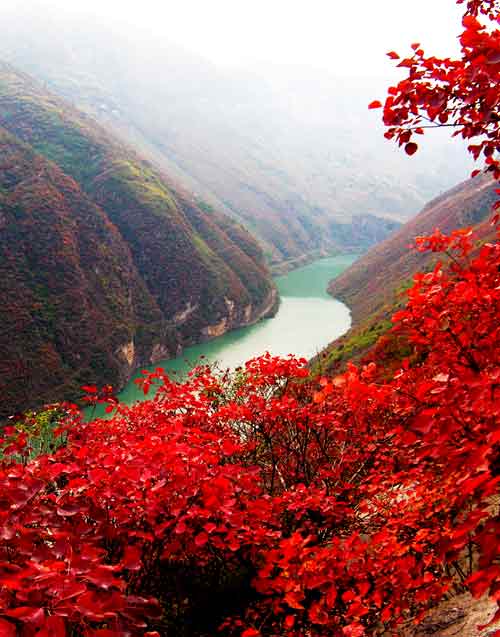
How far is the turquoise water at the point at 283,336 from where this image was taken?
47.4 metres

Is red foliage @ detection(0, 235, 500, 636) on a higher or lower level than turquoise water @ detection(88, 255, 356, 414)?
higher

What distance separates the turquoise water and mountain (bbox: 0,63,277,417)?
2638mm

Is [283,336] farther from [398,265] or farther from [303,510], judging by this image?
[303,510]

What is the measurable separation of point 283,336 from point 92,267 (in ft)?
81.9

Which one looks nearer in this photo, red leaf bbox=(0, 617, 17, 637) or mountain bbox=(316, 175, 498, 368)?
red leaf bbox=(0, 617, 17, 637)

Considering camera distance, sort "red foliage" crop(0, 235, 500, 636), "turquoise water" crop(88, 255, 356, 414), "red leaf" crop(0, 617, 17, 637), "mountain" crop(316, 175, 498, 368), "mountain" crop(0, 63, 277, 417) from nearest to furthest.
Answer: "red leaf" crop(0, 617, 17, 637) → "red foliage" crop(0, 235, 500, 636) → "mountain" crop(0, 63, 277, 417) → "turquoise water" crop(88, 255, 356, 414) → "mountain" crop(316, 175, 498, 368)

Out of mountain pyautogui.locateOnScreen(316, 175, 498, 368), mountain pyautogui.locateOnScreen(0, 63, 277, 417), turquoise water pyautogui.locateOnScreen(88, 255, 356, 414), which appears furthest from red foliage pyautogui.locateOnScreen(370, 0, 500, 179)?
mountain pyautogui.locateOnScreen(316, 175, 498, 368)

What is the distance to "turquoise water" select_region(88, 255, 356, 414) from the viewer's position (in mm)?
47406

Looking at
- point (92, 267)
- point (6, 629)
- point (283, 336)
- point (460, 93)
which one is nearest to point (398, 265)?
point (283, 336)

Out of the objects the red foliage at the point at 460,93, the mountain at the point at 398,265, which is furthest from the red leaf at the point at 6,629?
the mountain at the point at 398,265

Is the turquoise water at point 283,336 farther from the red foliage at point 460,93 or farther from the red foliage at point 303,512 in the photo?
the red foliage at point 460,93

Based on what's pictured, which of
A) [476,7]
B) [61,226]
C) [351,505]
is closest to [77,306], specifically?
[61,226]

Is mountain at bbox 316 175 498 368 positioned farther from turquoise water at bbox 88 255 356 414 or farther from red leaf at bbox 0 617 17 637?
red leaf at bbox 0 617 17 637

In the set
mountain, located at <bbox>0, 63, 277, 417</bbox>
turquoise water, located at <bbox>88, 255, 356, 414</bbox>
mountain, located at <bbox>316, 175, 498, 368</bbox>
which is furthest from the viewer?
mountain, located at <bbox>316, 175, 498, 368</bbox>
